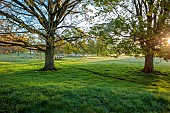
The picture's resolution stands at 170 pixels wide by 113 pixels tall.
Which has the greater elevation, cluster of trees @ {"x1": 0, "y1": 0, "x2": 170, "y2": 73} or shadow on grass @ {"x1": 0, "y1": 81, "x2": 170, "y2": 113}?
cluster of trees @ {"x1": 0, "y1": 0, "x2": 170, "y2": 73}

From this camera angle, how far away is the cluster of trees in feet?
37.8

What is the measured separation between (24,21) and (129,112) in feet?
38.5

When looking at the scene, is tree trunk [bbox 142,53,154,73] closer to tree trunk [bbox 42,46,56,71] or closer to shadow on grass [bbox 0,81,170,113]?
tree trunk [bbox 42,46,56,71]

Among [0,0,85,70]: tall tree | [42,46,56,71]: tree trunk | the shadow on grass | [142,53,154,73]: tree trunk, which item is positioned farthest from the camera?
[142,53,154,73]: tree trunk

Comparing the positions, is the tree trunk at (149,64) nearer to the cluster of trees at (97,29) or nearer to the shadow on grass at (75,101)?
the cluster of trees at (97,29)

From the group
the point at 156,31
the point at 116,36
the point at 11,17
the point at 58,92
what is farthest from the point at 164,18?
the point at 11,17

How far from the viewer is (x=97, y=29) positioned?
13312 mm

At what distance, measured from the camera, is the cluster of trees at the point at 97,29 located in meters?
11.5

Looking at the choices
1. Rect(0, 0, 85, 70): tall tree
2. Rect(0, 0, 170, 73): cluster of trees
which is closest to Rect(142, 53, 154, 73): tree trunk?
Rect(0, 0, 170, 73): cluster of trees

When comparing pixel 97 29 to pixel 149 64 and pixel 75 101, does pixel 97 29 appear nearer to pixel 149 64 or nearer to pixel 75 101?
pixel 75 101

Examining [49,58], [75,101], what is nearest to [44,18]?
[49,58]

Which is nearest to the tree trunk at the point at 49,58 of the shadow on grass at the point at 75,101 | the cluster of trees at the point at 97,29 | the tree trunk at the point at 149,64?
the cluster of trees at the point at 97,29

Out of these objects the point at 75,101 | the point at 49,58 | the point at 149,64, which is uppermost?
the point at 49,58

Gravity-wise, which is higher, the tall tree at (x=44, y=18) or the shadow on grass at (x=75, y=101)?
the tall tree at (x=44, y=18)
